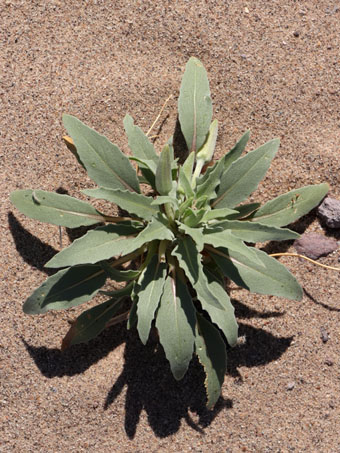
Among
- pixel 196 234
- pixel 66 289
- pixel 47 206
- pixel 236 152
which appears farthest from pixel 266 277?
pixel 47 206

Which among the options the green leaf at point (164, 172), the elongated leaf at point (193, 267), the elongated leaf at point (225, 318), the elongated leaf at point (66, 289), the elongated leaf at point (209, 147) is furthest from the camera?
the elongated leaf at point (209, 147)

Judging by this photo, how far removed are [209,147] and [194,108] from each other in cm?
21

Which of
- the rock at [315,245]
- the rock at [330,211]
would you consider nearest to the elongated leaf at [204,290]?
the rock at [315,245]

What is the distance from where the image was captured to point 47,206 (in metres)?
2.50

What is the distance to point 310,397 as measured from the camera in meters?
2.84

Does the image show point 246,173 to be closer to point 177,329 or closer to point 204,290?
point 204,290

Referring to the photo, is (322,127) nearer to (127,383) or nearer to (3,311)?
(127,383)

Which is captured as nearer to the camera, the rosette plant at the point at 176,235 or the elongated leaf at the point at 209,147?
the rosette plant at the point at 176,235

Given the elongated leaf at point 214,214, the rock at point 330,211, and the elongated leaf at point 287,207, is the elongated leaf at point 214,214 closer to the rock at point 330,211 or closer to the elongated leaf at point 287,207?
the elongated leaf at point 287,207

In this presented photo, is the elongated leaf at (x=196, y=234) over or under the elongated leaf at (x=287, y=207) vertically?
under

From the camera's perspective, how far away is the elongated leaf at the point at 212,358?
2.55 meters

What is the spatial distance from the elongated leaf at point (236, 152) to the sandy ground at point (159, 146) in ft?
1.32

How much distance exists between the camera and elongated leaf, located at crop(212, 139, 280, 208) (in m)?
2.51

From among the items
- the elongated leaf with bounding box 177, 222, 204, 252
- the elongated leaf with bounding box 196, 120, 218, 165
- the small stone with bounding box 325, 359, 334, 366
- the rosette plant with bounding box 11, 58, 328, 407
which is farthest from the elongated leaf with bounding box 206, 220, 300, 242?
the small stone with bounding box 325, 359, 334, 366
